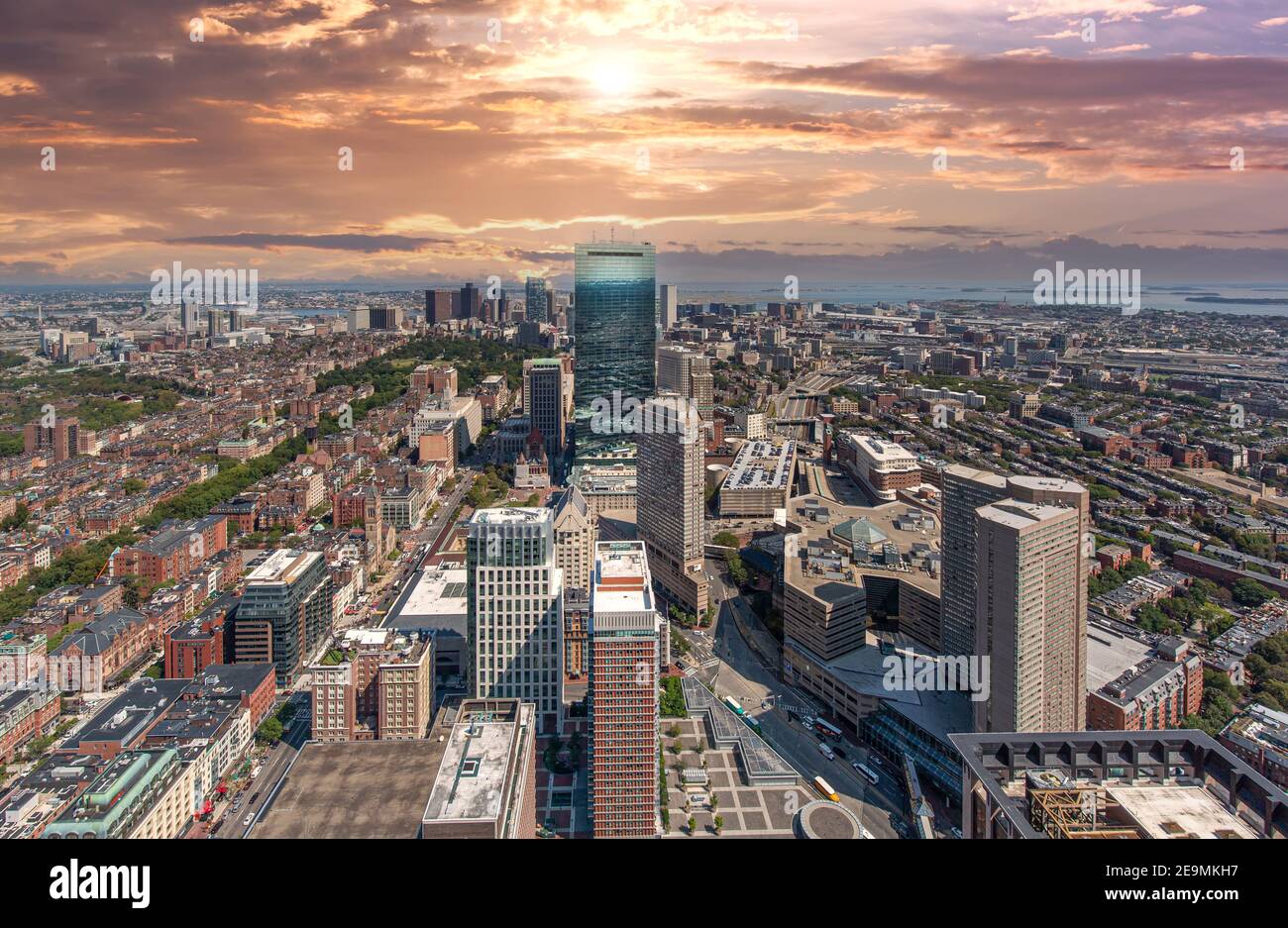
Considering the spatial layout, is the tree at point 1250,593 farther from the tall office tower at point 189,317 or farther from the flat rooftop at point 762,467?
the tall office tower at point 189,317

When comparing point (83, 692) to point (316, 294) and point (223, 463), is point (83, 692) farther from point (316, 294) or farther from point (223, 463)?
point (316, 294)

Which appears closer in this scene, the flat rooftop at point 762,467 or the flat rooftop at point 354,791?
the flat rooftop at point 354,791

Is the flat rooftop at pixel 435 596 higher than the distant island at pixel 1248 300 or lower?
lower

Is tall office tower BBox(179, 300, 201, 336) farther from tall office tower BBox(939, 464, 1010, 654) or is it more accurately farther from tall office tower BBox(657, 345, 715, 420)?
tall office tower BBox(939, 464, 1010, 654)

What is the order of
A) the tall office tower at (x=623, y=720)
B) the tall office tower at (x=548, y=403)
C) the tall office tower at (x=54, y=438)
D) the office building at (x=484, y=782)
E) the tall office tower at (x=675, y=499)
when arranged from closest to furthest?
the office building at (x=484, y=782), the tall office tower at (x=623, y=720), the tall office tower at (x=675, y=499), the tall office tower at (x=54, y=438), the tall office tower at (x=548, y=403)

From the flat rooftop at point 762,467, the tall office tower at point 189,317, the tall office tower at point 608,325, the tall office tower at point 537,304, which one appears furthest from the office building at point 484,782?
the tall office tower at point 537,304

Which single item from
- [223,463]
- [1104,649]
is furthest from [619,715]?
[223,463]
